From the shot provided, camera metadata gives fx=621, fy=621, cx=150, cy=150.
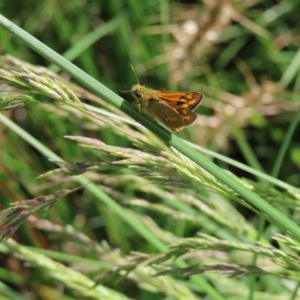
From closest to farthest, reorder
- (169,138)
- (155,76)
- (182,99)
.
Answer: (169,138) → (182,99) → (155,76)

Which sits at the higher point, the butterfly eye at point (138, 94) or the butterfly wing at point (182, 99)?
the butterfly wing at point (182, 99)

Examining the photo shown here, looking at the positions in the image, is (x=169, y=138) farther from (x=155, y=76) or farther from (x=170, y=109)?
(x=155, y=76)

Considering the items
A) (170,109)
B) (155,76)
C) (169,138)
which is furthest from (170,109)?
(155,76)

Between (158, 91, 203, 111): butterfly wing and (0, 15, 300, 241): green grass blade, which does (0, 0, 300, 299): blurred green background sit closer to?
(158, 91, 203, 111): butterfly wing

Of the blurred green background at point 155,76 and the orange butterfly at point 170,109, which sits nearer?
the orange butterfly at point 170,109

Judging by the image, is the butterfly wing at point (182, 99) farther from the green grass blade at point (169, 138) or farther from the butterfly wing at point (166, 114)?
the green grass blade at point (169, 138)

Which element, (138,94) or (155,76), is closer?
(138,94)

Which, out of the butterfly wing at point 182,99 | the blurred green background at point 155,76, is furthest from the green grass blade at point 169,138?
the blurred green background at point 155,76

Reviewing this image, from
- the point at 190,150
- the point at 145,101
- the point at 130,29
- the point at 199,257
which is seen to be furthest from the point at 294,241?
the point at 130,29

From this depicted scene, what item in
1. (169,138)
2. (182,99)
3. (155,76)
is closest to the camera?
(169,138)

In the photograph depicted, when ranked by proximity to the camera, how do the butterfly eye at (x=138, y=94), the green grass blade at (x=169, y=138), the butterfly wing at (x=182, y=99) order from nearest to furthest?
the green grass blade at (x=169, y=138) < the butterfly wing at (x=182, y=99) < the butterfly eye at (x=138, y=94)
